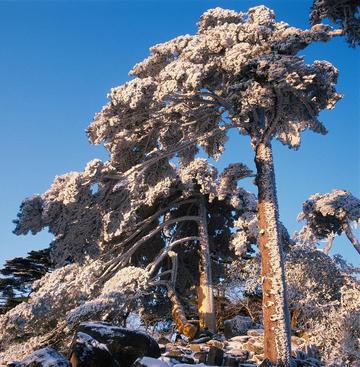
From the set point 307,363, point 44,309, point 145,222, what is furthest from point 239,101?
point 44,309

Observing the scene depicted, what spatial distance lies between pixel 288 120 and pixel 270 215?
10.1 ft

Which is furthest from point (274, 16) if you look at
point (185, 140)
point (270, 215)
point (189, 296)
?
point (189, 296)

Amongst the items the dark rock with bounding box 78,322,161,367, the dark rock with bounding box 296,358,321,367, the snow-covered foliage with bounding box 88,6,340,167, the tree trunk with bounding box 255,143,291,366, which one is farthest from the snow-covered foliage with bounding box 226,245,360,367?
the dark rock with bounding box 78,322,161,367

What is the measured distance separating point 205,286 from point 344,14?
11402 millimetres

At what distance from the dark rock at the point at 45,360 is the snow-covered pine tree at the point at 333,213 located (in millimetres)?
11409

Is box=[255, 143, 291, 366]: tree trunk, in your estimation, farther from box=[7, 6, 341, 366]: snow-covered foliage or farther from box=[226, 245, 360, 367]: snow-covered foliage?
box=[226, 245, 360, 367]: snow-covered foliage

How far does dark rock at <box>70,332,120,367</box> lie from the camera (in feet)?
25.0

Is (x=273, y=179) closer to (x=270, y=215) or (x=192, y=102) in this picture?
(x=270, y=215)

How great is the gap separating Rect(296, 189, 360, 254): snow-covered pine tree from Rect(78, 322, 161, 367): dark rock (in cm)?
961

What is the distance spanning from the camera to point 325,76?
42.4 ft

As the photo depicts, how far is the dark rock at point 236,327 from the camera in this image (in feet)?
57.7

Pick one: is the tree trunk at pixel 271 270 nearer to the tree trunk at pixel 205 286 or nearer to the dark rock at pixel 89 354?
the dark rock at pixel 89 354

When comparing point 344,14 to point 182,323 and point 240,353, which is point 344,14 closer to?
point 240,353

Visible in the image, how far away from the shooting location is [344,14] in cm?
1196
